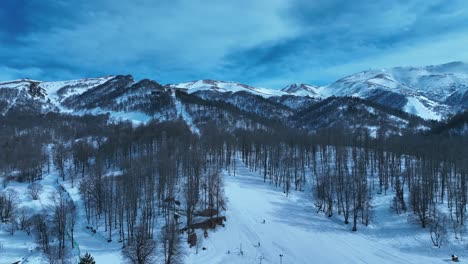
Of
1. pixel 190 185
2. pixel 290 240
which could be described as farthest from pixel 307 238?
pixel 190 185

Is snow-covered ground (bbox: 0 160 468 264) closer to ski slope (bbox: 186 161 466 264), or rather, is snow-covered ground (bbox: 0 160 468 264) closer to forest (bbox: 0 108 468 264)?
ski slope (bbox: 186 161 466 264)

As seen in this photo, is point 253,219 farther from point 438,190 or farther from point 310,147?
point 310,147

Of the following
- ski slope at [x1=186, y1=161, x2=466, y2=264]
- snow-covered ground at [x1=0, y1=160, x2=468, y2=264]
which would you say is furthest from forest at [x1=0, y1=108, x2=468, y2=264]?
ski slope at [x1=186, y1=161, x2=466, y2=264]

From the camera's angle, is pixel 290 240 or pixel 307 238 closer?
pixel 290 240

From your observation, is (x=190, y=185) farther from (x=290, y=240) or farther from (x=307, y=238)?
(x=307, y=238)

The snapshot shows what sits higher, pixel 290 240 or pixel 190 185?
pixel 190 185

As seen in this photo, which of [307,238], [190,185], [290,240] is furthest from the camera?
[190,185]

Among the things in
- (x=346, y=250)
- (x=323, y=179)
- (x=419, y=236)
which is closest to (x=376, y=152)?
(x=323, y=179)

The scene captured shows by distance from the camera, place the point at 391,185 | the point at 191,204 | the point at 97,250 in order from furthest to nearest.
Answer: the point at 391,185
the point at 191,204
the point at 97,250

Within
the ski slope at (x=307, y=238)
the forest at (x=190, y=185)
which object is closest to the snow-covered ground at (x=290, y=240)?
the ski slope at (x=307, y=238)
